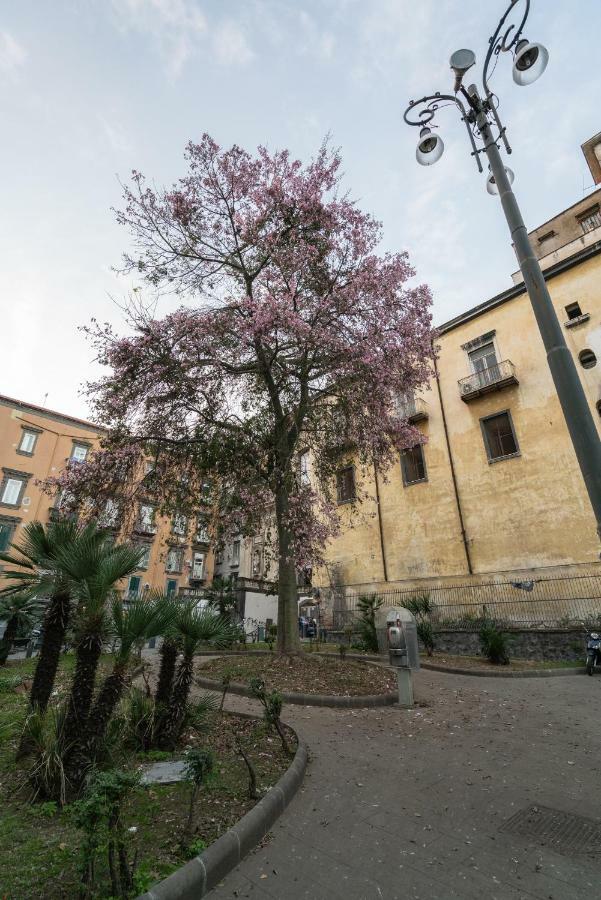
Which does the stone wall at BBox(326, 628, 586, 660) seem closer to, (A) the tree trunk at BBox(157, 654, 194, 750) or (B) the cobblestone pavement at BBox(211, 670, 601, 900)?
(B) the cobblestone pavement at BBox(211, 670, 601, 900)

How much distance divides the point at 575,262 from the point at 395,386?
44.6ft

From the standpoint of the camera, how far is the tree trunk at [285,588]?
1073 centimetres

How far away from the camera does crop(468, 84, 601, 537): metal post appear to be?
3443 mm

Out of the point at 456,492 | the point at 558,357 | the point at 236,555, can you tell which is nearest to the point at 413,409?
the point at 456,492

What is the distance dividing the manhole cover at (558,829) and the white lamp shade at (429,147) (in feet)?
25.9

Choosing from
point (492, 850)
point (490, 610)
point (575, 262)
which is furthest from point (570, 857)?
point (575, 262)

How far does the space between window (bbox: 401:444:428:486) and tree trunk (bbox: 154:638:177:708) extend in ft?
62.7

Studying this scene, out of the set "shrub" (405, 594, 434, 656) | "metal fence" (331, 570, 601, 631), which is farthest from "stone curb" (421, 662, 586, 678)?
"metal fence" (331, 570, 601, 631)

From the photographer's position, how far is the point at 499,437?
20.4 metres

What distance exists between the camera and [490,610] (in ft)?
58.9

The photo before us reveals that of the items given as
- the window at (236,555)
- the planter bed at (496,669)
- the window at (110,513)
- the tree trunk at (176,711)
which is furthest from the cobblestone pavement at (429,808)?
the window at (236,555)

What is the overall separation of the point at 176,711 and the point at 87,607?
1.88 metres

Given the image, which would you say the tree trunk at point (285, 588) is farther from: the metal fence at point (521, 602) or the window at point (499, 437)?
the window at point (499, 437)

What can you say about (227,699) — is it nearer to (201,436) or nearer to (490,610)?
(201,436)
